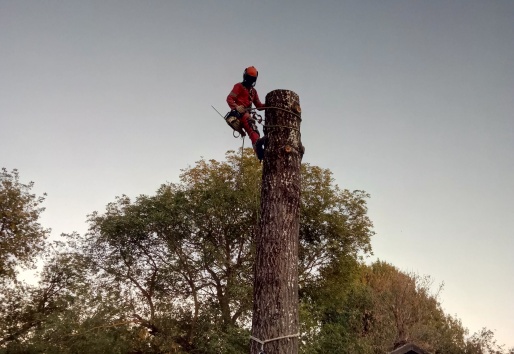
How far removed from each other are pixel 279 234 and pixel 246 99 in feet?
9.40

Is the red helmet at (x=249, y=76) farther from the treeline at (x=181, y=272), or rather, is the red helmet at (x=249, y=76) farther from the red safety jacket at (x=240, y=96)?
the treeline at (x=181, y=272)

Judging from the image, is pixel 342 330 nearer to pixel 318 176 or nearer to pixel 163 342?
pixel 318 176

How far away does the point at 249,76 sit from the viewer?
641cm

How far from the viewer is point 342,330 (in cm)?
2527

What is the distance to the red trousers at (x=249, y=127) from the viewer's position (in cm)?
611

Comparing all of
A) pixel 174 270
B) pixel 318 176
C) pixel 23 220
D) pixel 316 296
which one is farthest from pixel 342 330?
pixel 23 220

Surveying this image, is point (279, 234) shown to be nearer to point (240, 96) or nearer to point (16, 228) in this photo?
point (240, 96)

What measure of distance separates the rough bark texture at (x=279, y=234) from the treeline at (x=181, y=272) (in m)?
13.7

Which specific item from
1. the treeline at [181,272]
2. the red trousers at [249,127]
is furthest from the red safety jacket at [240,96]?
the treeline at [181,272]

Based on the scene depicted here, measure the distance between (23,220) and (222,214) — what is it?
44.4 ft

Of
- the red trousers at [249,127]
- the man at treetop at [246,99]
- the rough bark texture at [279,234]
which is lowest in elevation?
the rough bark texture at [279,234]

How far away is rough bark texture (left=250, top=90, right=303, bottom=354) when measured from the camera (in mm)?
4156

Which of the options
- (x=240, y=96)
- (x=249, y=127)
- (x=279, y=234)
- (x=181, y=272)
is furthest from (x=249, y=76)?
(x=181, y=272)

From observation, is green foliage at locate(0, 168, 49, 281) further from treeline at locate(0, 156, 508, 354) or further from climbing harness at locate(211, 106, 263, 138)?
climbing harness at locate(211, 106, 263, 138)
